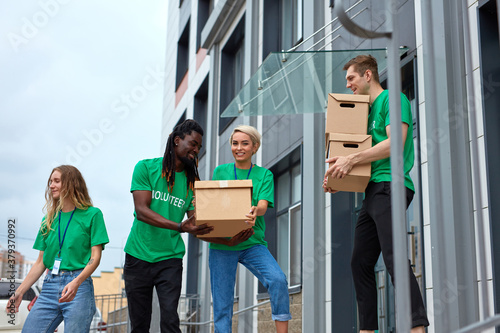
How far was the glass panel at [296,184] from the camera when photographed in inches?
398

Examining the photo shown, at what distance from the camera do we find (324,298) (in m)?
7.77

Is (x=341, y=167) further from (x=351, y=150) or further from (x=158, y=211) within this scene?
(x=158, y=211)

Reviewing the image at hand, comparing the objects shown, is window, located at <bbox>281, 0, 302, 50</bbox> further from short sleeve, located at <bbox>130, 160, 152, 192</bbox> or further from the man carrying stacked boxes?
the man carrying stacked boxes

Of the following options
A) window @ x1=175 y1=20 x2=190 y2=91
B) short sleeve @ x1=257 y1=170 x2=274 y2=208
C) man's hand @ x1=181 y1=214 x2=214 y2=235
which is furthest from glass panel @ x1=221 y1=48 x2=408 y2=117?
window @ x1=175 y1=20 x2=190 y2=91

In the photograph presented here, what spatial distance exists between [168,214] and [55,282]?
0.99m

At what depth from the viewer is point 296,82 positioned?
701 centimetres

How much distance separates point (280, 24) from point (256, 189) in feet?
22.4

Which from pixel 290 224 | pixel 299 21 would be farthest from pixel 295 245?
pixel 299 21

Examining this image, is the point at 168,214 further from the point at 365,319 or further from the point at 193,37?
the point at 193,37

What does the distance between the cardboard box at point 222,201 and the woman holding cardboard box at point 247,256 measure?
0.16 meters

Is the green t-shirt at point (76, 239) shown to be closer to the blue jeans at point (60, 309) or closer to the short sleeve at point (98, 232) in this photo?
the short sleeve at point (98, 232)

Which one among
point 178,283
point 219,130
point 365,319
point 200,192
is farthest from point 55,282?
point 219,130

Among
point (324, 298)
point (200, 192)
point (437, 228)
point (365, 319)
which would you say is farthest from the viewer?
point (324, 298)

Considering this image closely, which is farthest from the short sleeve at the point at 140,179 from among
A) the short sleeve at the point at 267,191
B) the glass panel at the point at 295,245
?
the glass panel at the point at 295,245
